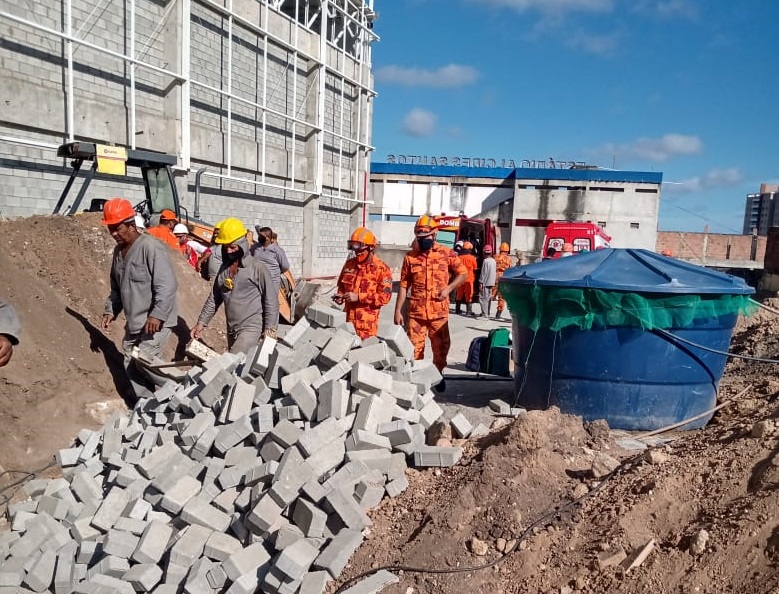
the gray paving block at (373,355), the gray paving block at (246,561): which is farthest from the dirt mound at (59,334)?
the gray paving block at (373,355)

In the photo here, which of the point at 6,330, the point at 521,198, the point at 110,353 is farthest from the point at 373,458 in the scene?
the point at 521,198

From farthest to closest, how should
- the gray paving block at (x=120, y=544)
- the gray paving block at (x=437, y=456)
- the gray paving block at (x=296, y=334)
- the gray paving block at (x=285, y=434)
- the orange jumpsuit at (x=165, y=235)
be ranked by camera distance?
1. the orange jumpsuit at (x=165, y=235)
2. the gray paving block at (x=296, y=334)
3. the gray paving block at (x=437, y=456)
4. the gray paving block at (x=285, y=434)
5. the gray paving block at (x=120, y=544)

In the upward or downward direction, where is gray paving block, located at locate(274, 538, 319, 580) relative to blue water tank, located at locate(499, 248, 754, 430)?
downward

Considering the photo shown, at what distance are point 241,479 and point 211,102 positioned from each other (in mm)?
13313

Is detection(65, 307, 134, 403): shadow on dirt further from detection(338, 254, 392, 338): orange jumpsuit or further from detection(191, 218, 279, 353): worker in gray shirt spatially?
detection(338, 254, 392, 338): orange jumpsuit

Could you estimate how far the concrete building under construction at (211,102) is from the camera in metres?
10.4

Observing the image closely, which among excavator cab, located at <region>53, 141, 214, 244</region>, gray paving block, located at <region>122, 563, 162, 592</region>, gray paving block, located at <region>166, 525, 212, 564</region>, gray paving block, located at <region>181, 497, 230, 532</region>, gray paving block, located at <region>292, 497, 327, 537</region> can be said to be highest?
excavator cab, located at <region>53, 141, 214, 244</region>

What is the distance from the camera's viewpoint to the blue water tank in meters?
4.71

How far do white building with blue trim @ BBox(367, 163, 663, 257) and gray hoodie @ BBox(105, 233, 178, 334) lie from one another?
83.0ft

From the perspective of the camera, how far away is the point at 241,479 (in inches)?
158

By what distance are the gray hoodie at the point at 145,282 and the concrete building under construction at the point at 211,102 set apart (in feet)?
19.6

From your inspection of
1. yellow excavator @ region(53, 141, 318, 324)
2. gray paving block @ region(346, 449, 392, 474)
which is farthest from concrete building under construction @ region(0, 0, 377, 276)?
gray paving block @ region(346, 449, 392, 474)

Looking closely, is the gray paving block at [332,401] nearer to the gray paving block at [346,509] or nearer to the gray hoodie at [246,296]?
the gray paving block at [346,509]

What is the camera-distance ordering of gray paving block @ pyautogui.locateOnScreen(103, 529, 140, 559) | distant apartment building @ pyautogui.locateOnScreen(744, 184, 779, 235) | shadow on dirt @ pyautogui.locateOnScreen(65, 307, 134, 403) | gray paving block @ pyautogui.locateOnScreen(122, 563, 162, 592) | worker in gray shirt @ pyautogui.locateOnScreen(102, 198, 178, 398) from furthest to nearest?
distant apartment building @ pyautogui.locateOnScreen(744, 184, 779, 235), shadow on dirt @ pyautogui.locateOnScreen(65, 307, 134, 403), worker in gray shirt @ pyautogui.locateOnScreen(102, 198, 178, 398), gray paving block @ pyautogui.locateOnScreen(103, 529, 140, 559), gray paving block @ pyautogui.locateOnScreen(122, 563, 162, 592)
